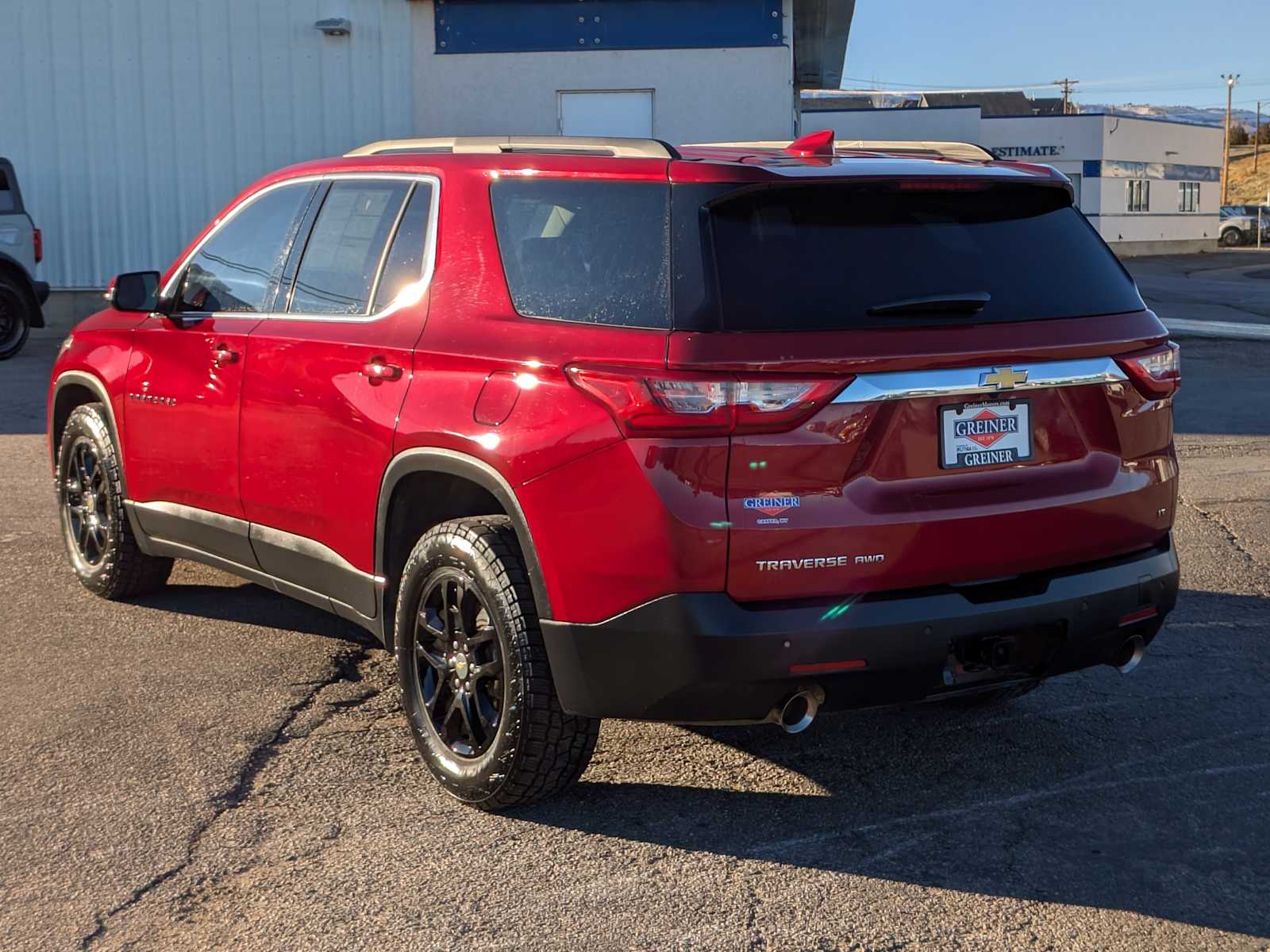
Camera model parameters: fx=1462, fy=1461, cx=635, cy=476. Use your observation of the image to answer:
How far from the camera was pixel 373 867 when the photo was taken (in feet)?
12.0

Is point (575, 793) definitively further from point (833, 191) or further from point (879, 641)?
point (833, 191)

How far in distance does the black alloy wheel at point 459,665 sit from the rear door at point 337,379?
338mm

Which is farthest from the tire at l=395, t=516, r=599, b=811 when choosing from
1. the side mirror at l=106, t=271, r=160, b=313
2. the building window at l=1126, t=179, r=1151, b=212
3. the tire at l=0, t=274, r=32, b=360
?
the building window at l=1126, t=179, r=1151, b=212

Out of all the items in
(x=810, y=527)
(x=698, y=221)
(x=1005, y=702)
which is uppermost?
(x=698, y=221)

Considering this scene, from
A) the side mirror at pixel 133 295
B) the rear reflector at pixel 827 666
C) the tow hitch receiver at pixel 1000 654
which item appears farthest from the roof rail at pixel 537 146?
the tow hitch receiver at pixel 1000 654

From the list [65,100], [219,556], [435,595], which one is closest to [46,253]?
[65,100]

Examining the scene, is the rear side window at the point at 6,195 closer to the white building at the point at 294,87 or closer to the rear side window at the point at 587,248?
the white building at the point at 294,87

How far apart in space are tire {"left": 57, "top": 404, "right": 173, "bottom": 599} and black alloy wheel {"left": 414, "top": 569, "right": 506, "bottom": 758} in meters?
2.23

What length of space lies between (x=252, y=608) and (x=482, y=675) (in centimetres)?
242

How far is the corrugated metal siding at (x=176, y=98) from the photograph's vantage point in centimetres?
1830

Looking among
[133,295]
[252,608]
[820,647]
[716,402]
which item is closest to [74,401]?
[133,295]

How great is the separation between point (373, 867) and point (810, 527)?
→ 139 centimetres

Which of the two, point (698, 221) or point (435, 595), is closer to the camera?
point (698, 221)

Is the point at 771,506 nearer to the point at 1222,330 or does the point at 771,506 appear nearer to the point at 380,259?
the point at 380,259
